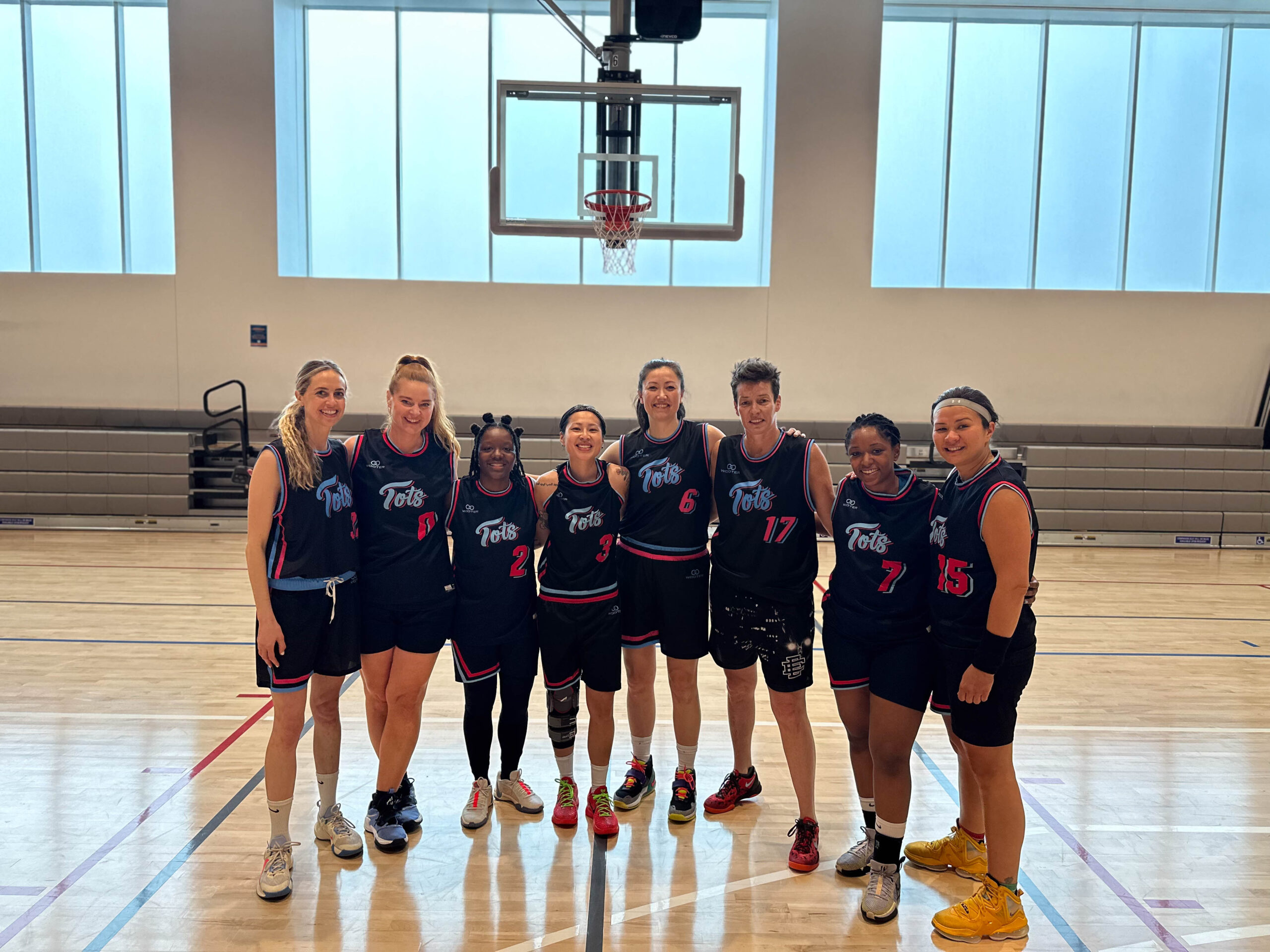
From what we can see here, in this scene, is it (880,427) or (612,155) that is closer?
(880,427)

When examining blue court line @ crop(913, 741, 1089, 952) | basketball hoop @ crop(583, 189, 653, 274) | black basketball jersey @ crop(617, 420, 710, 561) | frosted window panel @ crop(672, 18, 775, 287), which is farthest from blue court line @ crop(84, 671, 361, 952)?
frosted window panel @ crop(672, 18, 775, 287)

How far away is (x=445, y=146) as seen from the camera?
10.5m

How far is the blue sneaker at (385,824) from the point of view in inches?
112

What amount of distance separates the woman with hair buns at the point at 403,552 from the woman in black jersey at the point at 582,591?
0.36m

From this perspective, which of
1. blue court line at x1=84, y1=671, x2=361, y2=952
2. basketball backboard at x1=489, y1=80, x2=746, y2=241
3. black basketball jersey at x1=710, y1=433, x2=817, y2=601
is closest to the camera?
blue court line at x1=84, y1=671, x2=361, y2=952

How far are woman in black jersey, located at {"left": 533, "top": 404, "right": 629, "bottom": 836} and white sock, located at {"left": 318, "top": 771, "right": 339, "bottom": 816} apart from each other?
77 cm

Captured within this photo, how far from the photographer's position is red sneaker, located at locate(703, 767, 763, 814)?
3.17 metres

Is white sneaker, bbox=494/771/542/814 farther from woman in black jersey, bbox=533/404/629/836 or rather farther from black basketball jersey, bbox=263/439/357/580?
black basketball jersey, bbox=263/439/357/580

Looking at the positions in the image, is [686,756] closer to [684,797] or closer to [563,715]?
[684,797]

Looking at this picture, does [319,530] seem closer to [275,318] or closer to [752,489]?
[752,489]

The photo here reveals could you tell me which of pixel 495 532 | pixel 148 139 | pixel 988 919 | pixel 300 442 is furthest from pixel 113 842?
pixel 148 139

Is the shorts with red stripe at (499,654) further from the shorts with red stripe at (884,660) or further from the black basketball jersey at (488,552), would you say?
the shorts with red stripe at (884,660)

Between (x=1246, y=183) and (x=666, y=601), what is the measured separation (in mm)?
11236

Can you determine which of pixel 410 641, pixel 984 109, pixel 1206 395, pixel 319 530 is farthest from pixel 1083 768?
pixel 984 109
